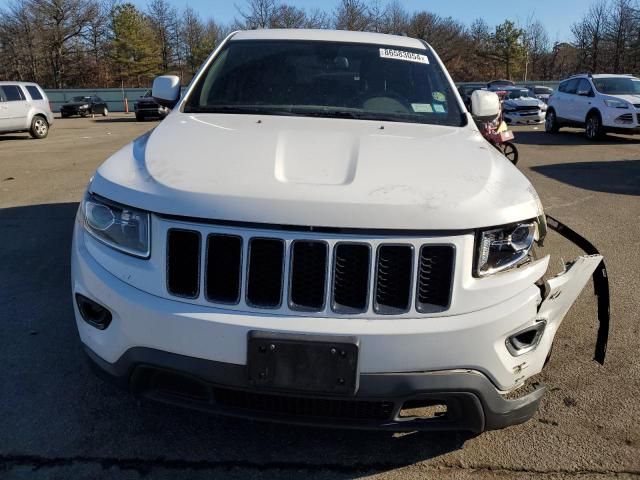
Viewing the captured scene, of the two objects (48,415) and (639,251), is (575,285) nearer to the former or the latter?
(48,415)

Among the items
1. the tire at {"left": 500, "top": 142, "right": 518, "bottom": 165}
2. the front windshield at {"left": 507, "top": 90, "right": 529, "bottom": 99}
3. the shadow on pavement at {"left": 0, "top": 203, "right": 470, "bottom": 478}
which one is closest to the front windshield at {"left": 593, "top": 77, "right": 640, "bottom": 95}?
the tire at {"left": 500, "top": 142, "right": 518, "bottom": 165}

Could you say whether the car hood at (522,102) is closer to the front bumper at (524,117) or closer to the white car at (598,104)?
the front bumper at (524,117)

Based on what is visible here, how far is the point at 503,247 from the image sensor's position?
2133 millimetres

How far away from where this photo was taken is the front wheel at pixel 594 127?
15.1 metres

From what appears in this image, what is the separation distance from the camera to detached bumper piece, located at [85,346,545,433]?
77.3 inches

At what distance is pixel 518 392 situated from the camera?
8.63 feet

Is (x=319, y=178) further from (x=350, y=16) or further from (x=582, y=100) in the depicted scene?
(x=350, y=16)

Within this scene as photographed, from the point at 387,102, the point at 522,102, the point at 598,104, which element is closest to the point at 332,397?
the point at 387,102

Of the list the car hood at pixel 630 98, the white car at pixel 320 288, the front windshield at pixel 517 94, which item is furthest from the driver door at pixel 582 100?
the white car at pixel 320 288

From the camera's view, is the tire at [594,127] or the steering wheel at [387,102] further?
the tire at [594,127]

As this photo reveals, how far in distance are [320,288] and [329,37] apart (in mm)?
2534

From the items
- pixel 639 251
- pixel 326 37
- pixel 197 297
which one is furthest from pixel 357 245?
pixel 639 251

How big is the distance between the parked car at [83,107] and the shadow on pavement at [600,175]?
32514 mm

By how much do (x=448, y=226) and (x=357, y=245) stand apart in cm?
33
